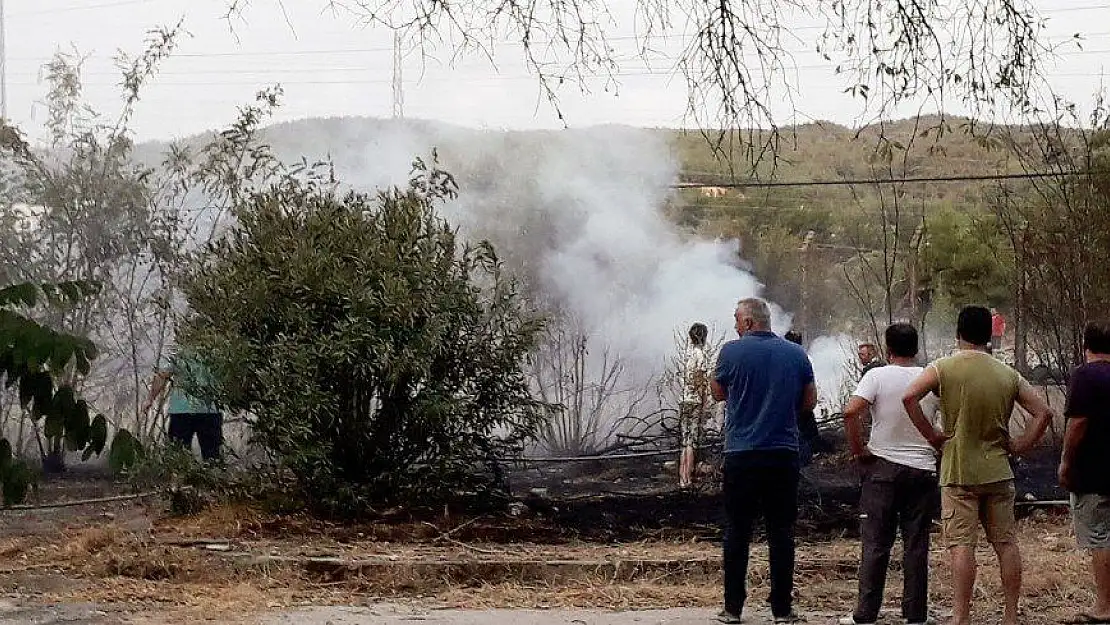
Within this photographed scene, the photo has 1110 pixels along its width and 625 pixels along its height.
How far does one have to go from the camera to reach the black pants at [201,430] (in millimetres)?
11852

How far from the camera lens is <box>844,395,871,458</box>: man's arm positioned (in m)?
6.58

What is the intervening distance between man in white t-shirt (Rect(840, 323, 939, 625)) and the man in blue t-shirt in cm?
33

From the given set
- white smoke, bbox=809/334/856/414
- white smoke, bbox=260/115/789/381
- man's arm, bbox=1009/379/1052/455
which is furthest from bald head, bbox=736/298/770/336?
white smoke, bbox=260/115/789/381

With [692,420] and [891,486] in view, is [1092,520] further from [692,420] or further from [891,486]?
[692,420]

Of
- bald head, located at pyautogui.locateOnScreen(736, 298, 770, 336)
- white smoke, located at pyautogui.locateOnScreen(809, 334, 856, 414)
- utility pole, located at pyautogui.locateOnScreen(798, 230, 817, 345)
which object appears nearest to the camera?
bald head, located at pyautogui.locateOnScreen(736, 298, 770, 336)

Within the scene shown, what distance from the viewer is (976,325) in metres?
6.54

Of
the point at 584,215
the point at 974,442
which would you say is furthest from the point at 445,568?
the point at 584,215

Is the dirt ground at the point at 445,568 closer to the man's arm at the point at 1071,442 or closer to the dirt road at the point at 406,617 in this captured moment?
the dirt road at the point at 406,617

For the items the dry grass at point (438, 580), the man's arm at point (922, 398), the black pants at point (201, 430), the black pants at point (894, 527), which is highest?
the man's arm at point (922, 398)

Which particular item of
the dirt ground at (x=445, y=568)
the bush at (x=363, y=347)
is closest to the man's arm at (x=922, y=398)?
the dirt ground at (x=445, y=568)

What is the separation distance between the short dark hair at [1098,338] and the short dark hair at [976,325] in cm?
73

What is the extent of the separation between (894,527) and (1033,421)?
87 cm

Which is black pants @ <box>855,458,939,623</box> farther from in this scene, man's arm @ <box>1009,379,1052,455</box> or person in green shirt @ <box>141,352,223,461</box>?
person in green shirt @ <box>141,352,223,461</box>

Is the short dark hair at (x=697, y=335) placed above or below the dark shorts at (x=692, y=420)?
above
